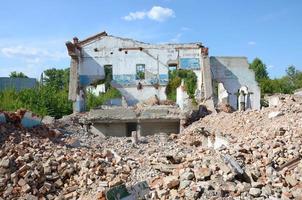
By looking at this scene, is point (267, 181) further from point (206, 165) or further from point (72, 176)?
point (72, 176)

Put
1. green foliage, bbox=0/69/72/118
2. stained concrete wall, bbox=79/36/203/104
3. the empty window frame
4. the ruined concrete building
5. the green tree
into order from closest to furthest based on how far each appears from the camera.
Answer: green foliage, bbox=0/69/72/118
the ruined concrete building
stained concrete wall, bbox=79/36/203/104
the empty window frame
the green tree

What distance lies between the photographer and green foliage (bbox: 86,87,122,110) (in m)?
23.0

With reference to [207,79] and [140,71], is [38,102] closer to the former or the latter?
[140,71]

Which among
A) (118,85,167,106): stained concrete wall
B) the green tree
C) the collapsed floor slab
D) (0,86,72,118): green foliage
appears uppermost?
the green tree

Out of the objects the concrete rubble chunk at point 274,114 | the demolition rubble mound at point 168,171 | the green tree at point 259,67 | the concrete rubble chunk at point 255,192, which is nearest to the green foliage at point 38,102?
the demolition rubble mound at point 168,171

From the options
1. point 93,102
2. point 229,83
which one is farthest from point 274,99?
point 93,102

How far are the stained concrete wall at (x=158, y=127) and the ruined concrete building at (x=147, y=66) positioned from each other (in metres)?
4.43

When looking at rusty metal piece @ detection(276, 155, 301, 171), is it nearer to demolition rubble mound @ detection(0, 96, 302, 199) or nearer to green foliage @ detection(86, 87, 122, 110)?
demolition rubble mound @ detection(0, 96, 302, 199)

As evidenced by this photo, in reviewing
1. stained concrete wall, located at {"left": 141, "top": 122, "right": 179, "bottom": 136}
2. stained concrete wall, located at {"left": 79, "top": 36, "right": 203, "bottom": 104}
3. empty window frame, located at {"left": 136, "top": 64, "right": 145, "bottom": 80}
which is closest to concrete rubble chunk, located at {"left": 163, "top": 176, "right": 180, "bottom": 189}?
stained concrete wall, located at {"left": 141, "top": 122, "right": 179, "bottom": 136}

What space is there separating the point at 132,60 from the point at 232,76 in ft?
20.5

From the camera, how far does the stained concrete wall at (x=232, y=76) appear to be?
24.0 meters

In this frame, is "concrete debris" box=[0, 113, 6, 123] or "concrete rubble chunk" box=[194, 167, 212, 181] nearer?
"concrete rubble chunk" box=[194, 167, 212, 181]

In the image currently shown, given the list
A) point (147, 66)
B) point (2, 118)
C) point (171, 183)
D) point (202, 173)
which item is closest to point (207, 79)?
point (147, 66)

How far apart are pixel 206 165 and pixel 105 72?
1870cm
